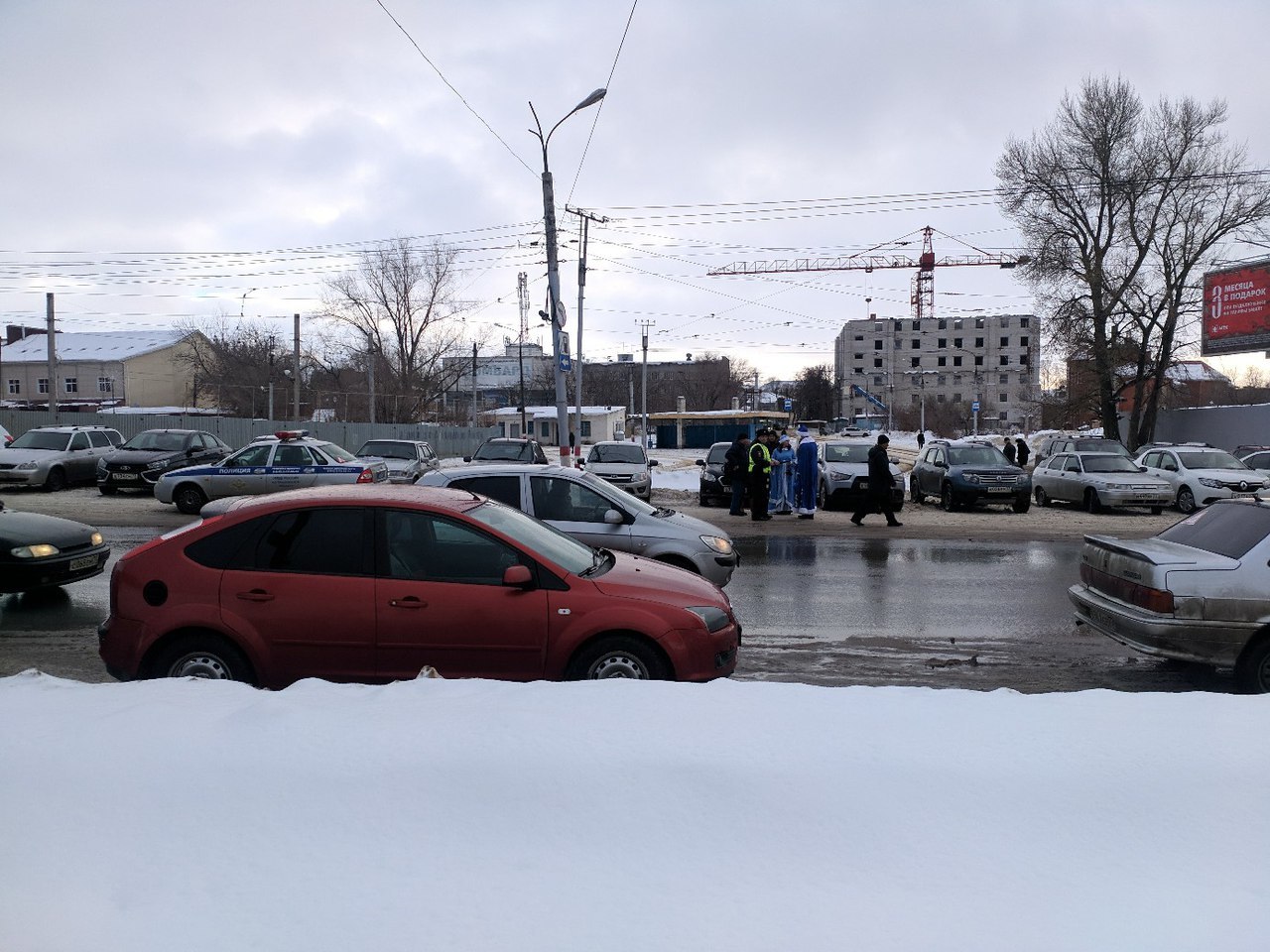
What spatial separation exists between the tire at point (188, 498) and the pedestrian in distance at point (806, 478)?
12.4 meters

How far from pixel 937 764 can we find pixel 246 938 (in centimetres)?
229

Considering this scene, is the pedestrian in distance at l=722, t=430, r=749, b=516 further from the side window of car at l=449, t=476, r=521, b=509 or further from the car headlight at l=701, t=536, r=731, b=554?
the side window of car at l=449, t=476, r=521, b=509

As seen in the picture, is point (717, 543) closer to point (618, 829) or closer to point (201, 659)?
point (201, 659)

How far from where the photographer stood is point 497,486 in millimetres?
10039

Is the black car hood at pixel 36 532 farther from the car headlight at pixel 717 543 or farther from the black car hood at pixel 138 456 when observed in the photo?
the black car hood at pixel 138 456

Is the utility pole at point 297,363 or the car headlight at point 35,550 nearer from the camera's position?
the car headlight at point 35,550

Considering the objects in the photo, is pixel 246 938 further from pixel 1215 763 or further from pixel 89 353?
pixel 89 353

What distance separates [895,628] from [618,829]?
710 centimetres

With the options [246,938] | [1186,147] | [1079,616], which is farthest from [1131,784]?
[1186,147]

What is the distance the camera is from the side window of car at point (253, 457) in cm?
2009

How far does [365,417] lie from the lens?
227 ft

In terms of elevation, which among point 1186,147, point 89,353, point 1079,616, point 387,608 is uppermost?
point 1186,147

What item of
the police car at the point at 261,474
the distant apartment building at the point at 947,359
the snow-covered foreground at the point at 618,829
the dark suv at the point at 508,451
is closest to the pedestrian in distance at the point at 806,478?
the dark suv at the point at 508,451

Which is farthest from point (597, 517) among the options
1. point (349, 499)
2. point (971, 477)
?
point (971, 477)
